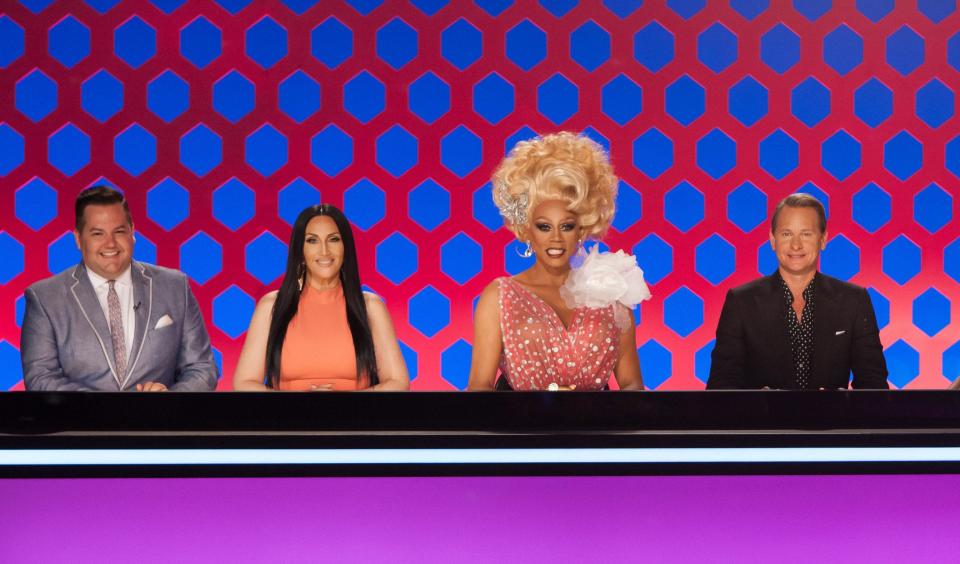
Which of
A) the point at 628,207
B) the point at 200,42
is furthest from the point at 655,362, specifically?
the point at 200,42

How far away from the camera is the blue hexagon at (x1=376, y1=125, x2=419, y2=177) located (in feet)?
13.6

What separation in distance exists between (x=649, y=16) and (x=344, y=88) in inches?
59.4

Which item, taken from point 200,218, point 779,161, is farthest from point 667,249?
point 200,218

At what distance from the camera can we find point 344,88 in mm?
4105

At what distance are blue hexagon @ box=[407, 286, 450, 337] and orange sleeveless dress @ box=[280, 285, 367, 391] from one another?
47.7 inches

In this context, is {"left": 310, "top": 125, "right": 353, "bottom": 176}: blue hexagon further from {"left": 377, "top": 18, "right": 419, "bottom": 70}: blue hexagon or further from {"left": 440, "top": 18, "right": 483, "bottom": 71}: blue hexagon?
{"left": 440, "top": 18, "right": 483, "bottom": 71}: blue hexagon

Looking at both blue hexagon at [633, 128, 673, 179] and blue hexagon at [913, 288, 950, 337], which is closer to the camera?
blue hexagon at [633, 128, 673, 179]

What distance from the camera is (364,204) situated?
4133 mm

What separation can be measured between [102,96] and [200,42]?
524 mm

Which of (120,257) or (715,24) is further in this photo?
(715,24)

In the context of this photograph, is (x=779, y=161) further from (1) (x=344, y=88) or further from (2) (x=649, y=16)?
(1) (x=344, y=88)

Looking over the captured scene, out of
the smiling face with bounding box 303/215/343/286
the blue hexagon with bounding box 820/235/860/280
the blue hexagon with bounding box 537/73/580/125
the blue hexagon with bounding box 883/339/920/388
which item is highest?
the blue hexagon with bounding box 537/73/580/125

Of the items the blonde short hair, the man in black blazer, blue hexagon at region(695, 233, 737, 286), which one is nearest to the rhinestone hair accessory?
the blonde short hair

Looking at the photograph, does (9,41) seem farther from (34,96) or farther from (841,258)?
(841,258)
